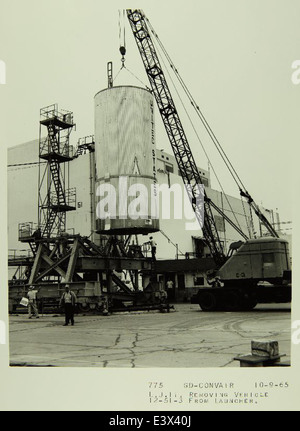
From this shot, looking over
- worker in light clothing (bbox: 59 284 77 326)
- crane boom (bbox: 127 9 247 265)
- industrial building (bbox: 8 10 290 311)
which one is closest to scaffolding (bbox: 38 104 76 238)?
industrial building (bbox: 8 10 290 311)

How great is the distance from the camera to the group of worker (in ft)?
40.6

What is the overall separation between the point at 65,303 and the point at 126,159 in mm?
5394

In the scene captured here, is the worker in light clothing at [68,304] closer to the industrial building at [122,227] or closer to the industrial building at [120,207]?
the industrial building at [120,207]

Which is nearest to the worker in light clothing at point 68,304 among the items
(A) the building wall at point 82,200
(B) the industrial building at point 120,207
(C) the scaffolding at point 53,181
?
(B) the industrial building at point 120,207

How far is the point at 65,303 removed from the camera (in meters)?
12.5

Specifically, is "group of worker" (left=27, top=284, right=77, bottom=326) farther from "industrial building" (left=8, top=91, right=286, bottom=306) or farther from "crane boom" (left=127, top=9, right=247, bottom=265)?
"crane boom" (left=127, top=9, right=247, bottom=265)

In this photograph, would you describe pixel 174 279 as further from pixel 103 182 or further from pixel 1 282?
pixel 1 282

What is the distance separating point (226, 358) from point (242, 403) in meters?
0.70

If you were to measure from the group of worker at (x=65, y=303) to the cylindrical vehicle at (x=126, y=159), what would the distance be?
304cm

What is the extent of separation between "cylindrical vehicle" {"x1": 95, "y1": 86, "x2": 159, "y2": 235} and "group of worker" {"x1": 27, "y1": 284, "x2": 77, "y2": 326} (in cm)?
304

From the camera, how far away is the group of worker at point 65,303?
12383 mm

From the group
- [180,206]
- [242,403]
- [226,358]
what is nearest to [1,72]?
Answer: [180,206]

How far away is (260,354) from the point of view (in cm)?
598

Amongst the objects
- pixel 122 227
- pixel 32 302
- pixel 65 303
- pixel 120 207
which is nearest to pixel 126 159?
pixel 120 207
